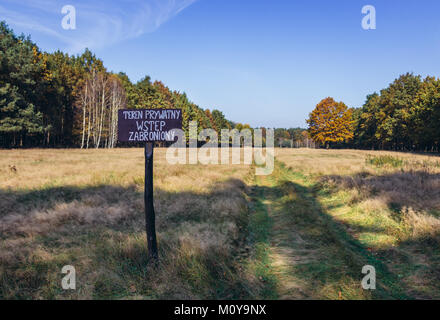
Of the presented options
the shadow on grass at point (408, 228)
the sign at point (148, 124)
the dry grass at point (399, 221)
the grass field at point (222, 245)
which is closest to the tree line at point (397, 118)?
the dry grass at point (399, 221)

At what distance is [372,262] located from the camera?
17.6 ft

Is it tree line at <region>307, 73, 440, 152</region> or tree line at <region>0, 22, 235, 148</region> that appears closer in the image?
tree line at <region>0, 22, 235, 148</region>

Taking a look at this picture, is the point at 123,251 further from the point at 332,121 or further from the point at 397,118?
the point at 332,121

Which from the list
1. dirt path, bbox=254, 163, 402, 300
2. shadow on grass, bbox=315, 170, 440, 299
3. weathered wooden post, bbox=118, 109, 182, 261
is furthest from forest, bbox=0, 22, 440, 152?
shadow on grass, bbox=315, 170, 440, 299

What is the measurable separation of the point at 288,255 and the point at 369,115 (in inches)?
2910

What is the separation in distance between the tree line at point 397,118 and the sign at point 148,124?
50339 mm

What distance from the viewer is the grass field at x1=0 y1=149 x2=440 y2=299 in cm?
421

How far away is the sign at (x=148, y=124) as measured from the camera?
482 centimetres

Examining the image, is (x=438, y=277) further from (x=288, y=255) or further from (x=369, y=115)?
(x=369, y=115)

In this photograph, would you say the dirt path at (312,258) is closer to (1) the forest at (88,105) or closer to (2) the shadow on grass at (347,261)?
(2) the shadow on grass at (347,261)

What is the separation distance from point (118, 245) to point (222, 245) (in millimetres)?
2465

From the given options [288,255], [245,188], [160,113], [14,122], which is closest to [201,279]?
[288,255]

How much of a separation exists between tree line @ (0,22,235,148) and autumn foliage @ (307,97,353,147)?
143 ft

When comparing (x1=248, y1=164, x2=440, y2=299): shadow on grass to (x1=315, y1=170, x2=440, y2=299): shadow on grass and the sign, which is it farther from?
the sign
